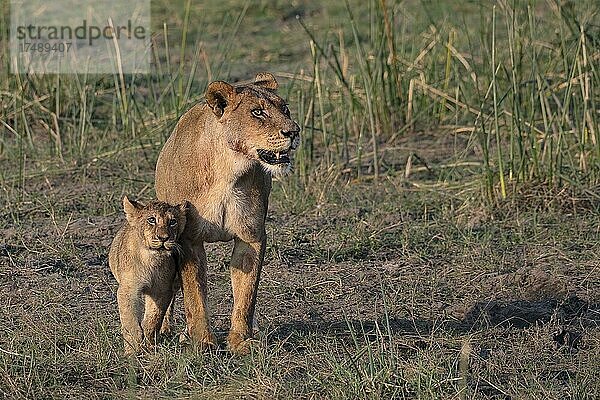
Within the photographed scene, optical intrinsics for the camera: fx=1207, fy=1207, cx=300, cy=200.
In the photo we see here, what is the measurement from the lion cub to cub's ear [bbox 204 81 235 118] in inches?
15.3

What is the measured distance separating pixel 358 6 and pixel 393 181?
4750 millimetres

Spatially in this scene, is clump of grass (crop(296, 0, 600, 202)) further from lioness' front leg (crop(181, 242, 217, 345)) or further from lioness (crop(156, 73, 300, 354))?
lioness' front leg (crop(181, 242, 217, 345))

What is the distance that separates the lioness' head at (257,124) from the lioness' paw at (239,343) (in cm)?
70

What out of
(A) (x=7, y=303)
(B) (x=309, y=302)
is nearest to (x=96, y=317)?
(A) (x=7, y=303)

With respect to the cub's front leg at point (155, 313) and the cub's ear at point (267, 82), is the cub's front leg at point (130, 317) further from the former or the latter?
the cub's ear at point (267, 82)

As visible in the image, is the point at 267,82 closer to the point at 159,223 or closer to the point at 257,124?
the point at 257,124

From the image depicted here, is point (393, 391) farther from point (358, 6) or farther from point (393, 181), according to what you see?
point (358, 6)

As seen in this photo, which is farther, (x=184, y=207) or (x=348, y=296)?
(x=348, y=296)

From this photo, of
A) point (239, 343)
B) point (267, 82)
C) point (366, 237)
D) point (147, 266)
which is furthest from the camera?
point (366, 237)

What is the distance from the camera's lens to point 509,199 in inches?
267

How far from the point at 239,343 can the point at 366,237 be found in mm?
1700

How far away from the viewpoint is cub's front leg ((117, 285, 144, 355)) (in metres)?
4.61

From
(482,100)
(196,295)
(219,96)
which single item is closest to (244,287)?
(196,295)

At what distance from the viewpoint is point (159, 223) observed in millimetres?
4473
